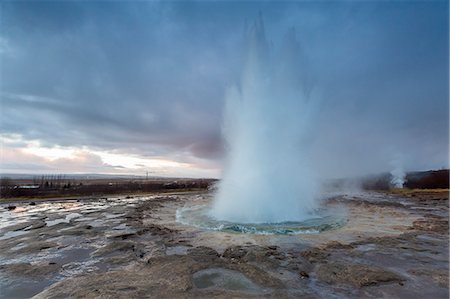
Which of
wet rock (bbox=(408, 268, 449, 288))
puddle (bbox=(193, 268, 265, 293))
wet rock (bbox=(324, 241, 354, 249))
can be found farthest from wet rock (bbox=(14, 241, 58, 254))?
wet rock (bbox=(408, 268, 449, 288))

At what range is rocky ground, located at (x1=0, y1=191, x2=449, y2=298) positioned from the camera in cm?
687

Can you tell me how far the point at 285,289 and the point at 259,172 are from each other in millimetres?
11837

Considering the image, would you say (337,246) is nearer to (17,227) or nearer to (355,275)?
(355,275)

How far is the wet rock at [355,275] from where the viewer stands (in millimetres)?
7437

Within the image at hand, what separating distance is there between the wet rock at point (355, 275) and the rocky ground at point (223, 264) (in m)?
0.03

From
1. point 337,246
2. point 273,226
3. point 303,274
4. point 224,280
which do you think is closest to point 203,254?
point 224,280

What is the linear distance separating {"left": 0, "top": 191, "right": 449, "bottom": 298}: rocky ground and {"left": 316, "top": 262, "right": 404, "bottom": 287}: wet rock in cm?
3

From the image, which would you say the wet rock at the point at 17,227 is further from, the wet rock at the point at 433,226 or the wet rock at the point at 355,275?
the wet rock at the point at 433,226

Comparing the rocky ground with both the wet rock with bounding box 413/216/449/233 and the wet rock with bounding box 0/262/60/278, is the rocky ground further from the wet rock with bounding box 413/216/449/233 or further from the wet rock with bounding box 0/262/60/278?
the wet rock with bounding box 413/216/449/233

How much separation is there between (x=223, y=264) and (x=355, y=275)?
3918 mm

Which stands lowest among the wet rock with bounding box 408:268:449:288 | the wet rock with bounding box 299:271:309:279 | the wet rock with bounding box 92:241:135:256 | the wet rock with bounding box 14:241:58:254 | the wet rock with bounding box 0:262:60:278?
the wet rock with bounding box 14:241:58:254

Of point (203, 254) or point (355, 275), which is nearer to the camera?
point (355, 275)

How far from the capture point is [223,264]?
8.82m

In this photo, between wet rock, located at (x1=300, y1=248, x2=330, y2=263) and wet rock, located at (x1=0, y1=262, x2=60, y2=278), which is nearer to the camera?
wet rock, located at (x1=0, y1=262, x2=60, y2=278)
